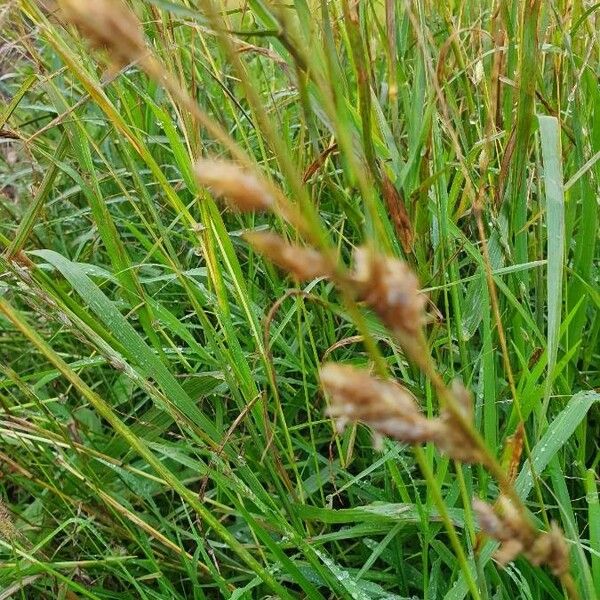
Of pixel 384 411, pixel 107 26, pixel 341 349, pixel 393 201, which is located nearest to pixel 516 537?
pixel 384 411

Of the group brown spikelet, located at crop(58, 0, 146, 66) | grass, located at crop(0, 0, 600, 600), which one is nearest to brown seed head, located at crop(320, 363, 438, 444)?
brown spikelet, located at crop(58, 0, 146, 66)

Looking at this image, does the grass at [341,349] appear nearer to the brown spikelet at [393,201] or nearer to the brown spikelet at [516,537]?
the brown spikelet at [393,201]

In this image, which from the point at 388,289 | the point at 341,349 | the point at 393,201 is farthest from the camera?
the point at 341,349

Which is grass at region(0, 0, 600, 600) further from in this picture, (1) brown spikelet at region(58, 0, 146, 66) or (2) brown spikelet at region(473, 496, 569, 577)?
(1) brown spikelet at region(58, 0, 146, 66)

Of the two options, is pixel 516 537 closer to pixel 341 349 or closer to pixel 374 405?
pixel 374 405

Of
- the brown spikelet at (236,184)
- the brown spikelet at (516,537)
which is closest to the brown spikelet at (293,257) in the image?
the brown spikelet at (236,184)

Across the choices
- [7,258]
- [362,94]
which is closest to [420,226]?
[362,94]
